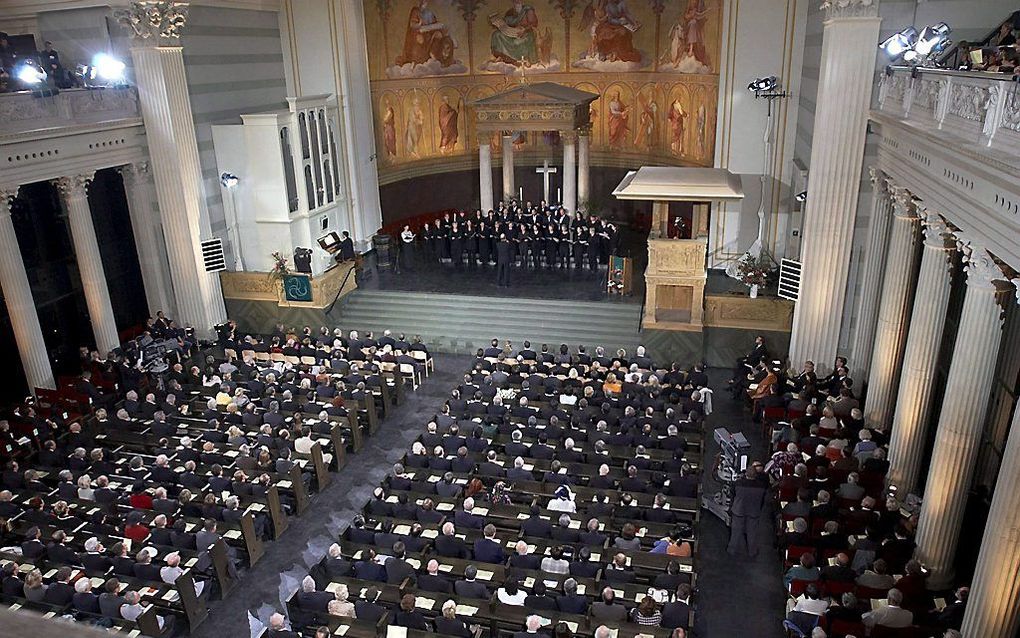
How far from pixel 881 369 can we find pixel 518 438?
695cm

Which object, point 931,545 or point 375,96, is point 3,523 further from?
point 375,96

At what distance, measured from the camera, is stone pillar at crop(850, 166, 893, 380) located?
1450 cm

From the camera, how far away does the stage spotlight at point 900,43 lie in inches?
477

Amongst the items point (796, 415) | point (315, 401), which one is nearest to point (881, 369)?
point (796, 415)

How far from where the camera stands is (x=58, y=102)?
16844mm

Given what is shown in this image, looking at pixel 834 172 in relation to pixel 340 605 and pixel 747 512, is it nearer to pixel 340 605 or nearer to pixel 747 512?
pixel 747 512

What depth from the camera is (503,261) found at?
21641mm

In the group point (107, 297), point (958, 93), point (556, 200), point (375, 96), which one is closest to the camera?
point (958, 93)

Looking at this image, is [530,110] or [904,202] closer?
[904,202]

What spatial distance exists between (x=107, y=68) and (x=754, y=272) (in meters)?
17.5

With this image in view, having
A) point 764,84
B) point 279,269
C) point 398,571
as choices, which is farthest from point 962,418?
point 279,269

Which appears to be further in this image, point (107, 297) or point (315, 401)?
point (107, 297)

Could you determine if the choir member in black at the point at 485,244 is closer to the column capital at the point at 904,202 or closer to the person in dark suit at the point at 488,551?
the column capital at the point at 904,202

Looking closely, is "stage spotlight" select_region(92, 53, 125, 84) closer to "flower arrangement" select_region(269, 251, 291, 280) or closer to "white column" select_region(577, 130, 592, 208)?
"flower arrangement" select_region(269, 251, 291, 280)
